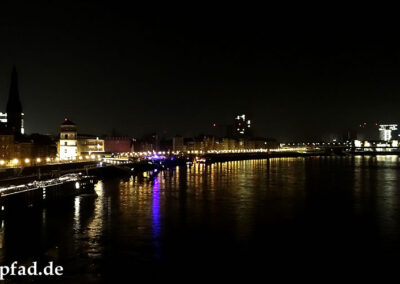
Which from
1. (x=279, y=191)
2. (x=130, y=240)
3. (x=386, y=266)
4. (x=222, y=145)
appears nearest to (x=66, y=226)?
(x=130, y=240)

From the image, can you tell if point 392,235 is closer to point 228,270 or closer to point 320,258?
point 320,258

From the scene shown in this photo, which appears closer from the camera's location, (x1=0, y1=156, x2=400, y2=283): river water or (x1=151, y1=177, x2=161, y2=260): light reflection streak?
(x1=0, y1=156, x2=400, y2=283): river water

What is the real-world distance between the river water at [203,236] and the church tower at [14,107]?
1522 inches

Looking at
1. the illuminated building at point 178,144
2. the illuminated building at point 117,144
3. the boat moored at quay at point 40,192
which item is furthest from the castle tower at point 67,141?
the illuminated building at point 178,144

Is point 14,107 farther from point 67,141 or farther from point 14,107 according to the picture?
point 67,141

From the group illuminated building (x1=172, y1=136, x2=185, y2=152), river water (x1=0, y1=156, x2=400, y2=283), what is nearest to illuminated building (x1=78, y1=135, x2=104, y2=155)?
illuminated building (x1=172, y1=136, x2=185, y2=152)

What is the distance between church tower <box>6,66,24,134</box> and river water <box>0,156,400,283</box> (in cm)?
3865

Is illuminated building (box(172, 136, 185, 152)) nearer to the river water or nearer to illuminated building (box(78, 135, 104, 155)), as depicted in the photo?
illuminated building (box(78, 135, 104, 155))

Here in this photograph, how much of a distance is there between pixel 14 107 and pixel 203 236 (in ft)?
184

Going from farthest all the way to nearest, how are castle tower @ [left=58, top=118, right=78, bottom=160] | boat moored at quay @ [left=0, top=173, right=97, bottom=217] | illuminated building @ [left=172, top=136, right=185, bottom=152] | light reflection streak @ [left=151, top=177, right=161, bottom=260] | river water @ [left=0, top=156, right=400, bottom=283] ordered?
1. illuminated building @ [left=172, top=136, right=185, bottom=152]
2. castle tower @ [left=58, top=118, right=78, bottom=160]
3. boat moored at quay @ [left=0, top=173, right=97, bottom=217]
4. light reflection streak @ [left=151, top=177, right=161, bottom=260]
5. river water @ [left=0, top=156, right=400, bottom=283]

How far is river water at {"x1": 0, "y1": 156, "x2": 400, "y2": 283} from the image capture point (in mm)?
16734

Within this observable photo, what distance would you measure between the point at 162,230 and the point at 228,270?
21.9ft

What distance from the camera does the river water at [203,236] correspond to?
54.9 feet

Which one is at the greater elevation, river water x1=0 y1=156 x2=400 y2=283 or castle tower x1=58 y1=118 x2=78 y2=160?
castle tower x1=58 y1=118 x2=78 y2=160
